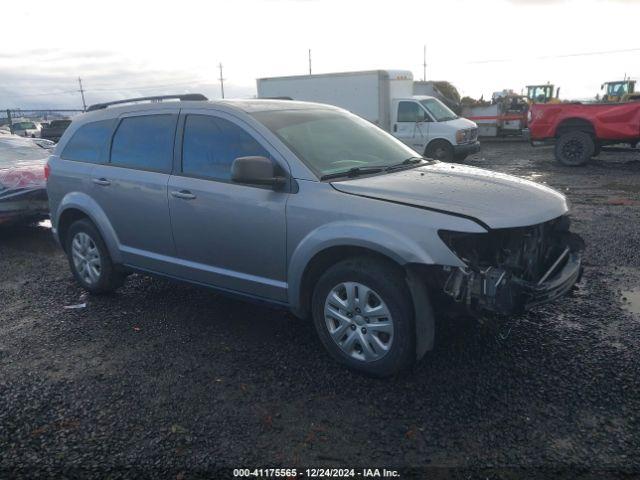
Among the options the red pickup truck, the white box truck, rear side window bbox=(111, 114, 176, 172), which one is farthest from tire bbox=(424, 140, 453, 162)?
rear side window bbox=(111, 114, 176, 172)

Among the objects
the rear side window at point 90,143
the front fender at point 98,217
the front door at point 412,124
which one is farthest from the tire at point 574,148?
the front fender at point 98,217

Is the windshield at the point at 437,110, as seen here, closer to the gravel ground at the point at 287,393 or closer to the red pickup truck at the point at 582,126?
the red pickup truck at the point at 582,126

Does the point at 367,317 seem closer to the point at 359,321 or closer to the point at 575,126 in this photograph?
the point at 359,321

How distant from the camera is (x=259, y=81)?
19.3m

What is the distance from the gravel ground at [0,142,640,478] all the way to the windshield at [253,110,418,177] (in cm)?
137

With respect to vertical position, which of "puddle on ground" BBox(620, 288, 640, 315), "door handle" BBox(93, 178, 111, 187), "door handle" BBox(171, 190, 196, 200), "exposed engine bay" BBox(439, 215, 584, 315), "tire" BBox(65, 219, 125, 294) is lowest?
"puddle on ground" BBox(620, 288, 640, 315)

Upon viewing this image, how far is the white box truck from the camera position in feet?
49.9

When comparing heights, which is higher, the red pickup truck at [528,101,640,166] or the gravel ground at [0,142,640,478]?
the red pickup truck at [528,101,640,166]

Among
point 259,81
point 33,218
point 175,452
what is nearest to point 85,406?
point 175,452

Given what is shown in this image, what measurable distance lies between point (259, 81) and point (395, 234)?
1714 centimetres

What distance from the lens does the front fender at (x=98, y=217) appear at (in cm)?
500

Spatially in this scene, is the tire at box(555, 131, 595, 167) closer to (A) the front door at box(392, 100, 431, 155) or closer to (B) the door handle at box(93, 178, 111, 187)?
(A) the front door at box(392, 100, 431, 155)

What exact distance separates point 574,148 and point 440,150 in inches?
134

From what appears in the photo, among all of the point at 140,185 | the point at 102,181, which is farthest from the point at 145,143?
the point at 102,181
